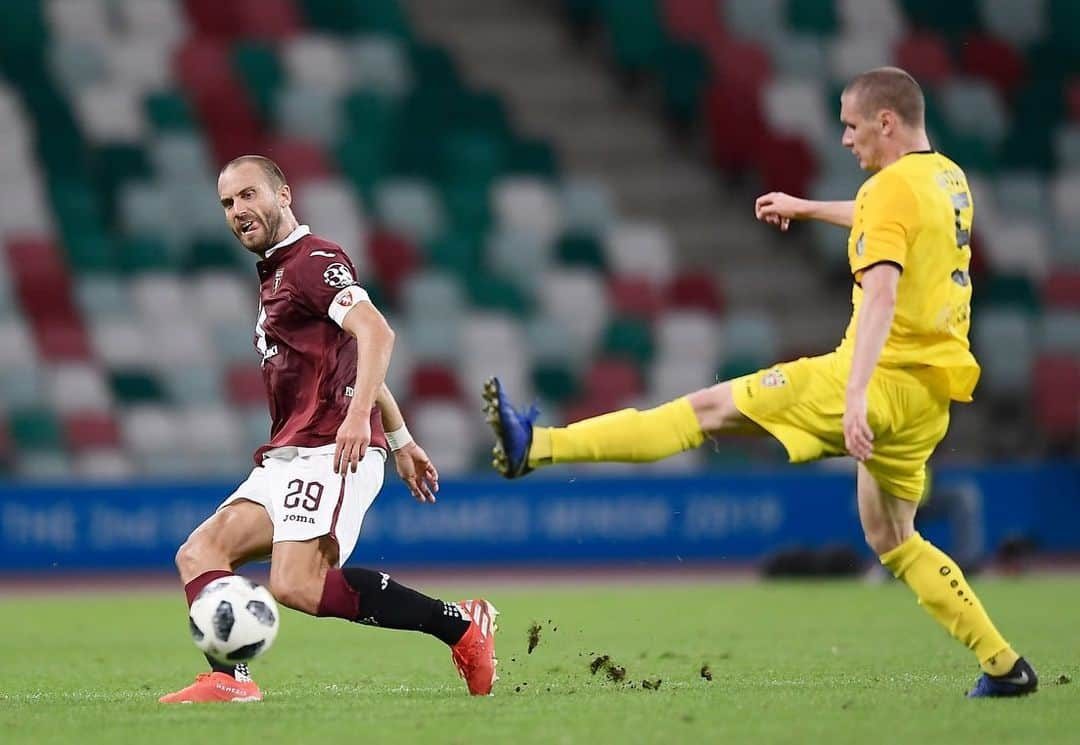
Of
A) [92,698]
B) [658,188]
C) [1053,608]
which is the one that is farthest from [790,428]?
[658,188]

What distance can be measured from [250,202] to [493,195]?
12385mm

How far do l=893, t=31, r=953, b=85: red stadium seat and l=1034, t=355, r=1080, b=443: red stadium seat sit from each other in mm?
4119

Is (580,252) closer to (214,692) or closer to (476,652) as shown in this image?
(476,652)

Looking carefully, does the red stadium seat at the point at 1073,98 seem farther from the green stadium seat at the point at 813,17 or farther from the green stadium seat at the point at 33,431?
the green stadium seat at the point at 33,431

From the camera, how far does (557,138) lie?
19969mm

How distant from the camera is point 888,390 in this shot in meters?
5.61

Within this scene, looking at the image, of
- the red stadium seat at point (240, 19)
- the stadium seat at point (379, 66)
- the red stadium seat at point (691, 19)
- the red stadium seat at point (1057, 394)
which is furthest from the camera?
the red stadium seat at point (691, 19)

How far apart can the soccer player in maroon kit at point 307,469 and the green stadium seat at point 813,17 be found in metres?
14.9

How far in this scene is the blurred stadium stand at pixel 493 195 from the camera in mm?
16391

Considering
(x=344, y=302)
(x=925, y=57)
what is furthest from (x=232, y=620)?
(x=925, y=57)

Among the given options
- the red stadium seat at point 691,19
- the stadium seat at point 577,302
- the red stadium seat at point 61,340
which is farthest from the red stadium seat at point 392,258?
the red stadium seat at point 691,19

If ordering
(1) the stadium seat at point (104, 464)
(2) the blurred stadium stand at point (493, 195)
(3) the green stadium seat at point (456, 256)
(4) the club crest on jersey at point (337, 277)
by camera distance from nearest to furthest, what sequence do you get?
1. (4) the club crest on jersey at point (337, 277)
2. (1) the stadium seat at point (104, 464)
3. (2) the blurred stadium stand at point (493, 195)
4. (3) the green stadium seat at point (456, 256)

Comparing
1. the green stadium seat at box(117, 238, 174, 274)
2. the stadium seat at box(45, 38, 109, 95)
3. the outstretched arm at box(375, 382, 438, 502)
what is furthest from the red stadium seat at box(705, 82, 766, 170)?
the outstretched arm at box(375, 382, 438, 502)

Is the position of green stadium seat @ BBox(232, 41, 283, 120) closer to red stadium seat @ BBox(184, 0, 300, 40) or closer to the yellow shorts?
red stadium seat @ BBox(184, 0, 300, 40)
